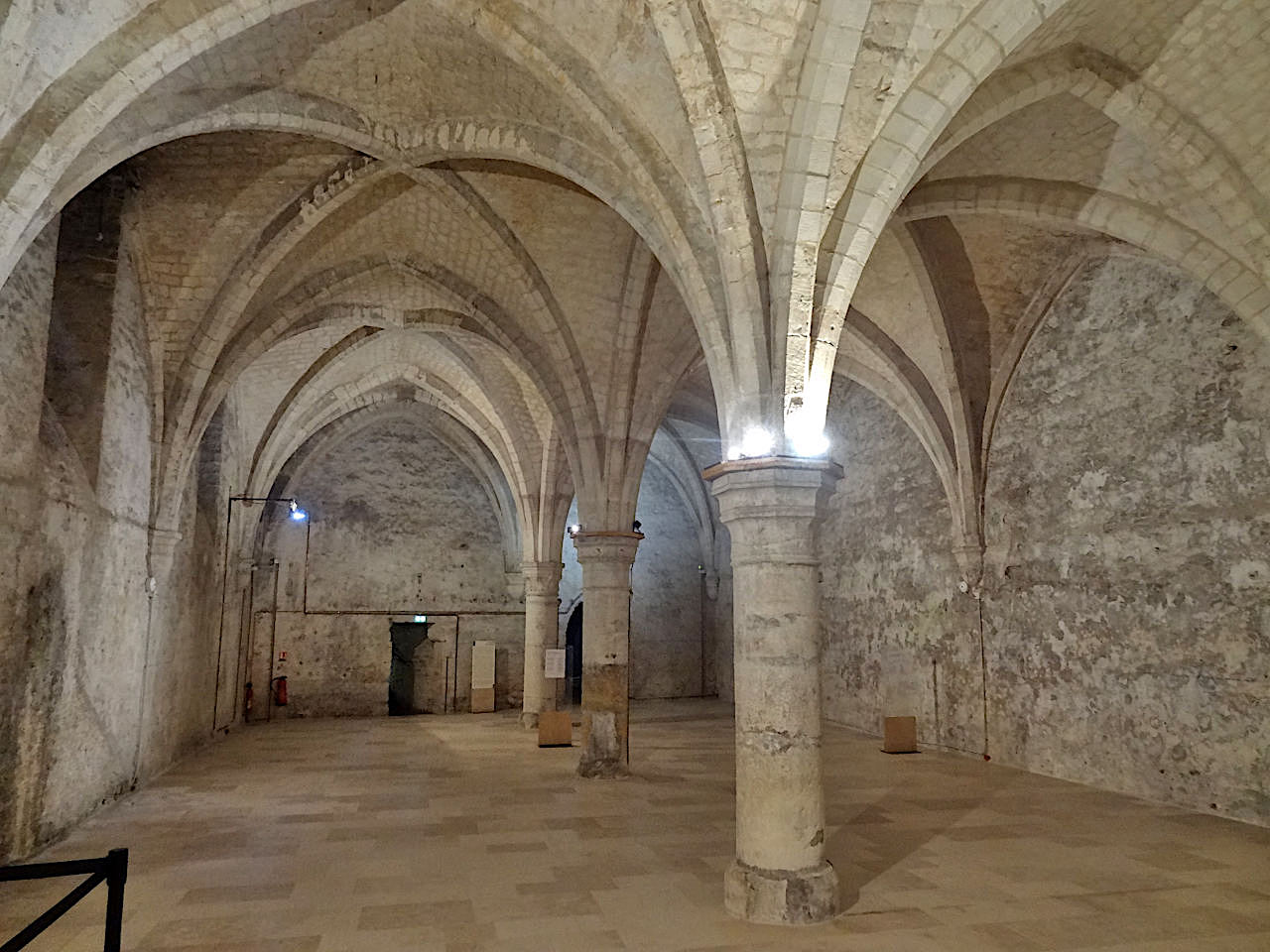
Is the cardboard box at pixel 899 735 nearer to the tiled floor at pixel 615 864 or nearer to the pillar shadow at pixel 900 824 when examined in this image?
the tiled floor at pixel 615 864

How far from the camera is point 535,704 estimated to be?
12711 mm

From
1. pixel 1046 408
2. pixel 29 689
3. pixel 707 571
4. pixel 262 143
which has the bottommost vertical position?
pixel 29 689

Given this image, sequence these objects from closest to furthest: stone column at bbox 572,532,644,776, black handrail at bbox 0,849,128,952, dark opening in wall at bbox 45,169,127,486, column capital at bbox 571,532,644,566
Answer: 1. black handrail at bbox 0,849,128,952
2. dark opening in wall at bbox 45,169,127,486
3. stone column at bbox 572,532,644,776
4. column capital at bbox 571,532,644,566

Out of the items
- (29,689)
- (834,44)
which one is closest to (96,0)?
(834,44)

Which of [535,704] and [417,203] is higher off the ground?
[417,203]

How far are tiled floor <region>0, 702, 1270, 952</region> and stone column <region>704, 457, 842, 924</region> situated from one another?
0.24m

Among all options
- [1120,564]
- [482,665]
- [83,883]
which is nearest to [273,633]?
[482,665]

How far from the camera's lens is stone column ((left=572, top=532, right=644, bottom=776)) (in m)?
8.79

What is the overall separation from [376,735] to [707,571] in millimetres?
7582

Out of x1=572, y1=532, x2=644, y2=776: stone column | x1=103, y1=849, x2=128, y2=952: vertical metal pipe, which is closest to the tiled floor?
x1=572, y1=532, x2=644, y2=776: stone column

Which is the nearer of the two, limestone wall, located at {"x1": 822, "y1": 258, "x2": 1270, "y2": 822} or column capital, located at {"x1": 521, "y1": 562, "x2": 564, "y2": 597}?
limestone wall, located at {"x1": 822, "y1": 258, "x2": 1270, "y2": 822}

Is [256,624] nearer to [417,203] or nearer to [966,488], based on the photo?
[417,203]

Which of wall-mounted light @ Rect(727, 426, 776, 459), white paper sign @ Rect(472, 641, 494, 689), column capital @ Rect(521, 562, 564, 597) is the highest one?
wall-mounted light @ Rect(727, 426, 776, 459)

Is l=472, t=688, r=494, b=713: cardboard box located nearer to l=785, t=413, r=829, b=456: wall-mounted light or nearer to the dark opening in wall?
the dark opening in wall
